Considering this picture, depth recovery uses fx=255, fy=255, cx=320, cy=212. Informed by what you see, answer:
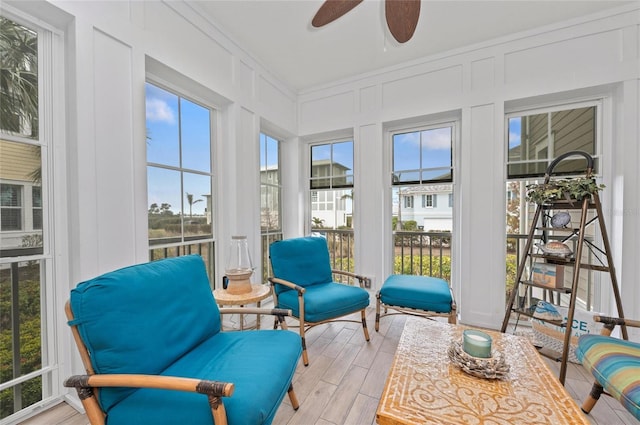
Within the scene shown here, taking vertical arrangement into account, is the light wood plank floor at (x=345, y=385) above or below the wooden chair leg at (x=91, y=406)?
below

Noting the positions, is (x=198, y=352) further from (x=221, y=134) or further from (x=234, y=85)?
(x=234, y=85)

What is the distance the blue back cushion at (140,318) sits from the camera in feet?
3.30

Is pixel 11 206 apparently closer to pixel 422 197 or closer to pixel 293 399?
pixel 293 399

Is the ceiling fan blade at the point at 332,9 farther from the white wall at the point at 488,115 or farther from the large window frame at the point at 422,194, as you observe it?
the large window frame at the point at 422,194

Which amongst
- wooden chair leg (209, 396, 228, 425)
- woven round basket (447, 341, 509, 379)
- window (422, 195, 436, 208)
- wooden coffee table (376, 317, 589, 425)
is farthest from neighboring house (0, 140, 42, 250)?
window (422, 195, 436, 208)

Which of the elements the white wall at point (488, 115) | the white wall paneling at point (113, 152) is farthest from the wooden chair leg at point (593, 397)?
the white wall paneling at point (113, 152)

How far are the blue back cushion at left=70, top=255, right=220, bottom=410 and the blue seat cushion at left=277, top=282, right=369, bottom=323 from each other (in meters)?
0.77

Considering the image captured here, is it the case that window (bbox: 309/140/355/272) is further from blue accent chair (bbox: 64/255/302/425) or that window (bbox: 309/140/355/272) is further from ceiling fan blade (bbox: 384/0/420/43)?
blue accent chair (bbox: 64/255/302/425)

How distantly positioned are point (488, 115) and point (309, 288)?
2.51 metres

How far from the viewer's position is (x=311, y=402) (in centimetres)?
159

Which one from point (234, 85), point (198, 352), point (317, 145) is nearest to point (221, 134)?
point (234, 85)

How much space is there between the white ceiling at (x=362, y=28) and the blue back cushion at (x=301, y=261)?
1988mm

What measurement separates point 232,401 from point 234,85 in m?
2.59

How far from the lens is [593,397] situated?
1456 mm
